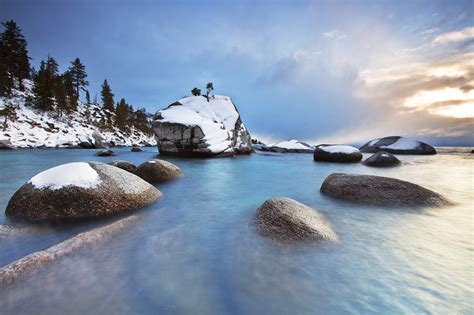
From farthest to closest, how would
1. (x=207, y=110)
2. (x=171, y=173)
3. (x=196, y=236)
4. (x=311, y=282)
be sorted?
(x=207, y=110) < (x=171, y=173) < (x=196, y=236) < (x=311, y=282)

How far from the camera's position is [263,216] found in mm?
4125

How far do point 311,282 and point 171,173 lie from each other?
7121 mm

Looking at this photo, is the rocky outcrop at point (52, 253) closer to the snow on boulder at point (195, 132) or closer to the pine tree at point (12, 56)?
the snow on boulder at point (195, 132)

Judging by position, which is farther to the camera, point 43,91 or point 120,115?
point 120,115

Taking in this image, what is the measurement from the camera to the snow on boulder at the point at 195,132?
17.7 m

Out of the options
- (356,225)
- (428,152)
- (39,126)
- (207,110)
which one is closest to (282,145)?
(207,110)

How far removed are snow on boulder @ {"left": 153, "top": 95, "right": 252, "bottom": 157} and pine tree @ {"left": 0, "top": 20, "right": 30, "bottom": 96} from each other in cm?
4455

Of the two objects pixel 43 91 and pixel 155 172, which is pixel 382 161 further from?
pixel 43 91

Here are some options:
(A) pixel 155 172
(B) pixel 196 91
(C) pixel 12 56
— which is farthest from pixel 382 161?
(C) pixel 12 56

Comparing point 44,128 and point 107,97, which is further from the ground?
point 107,97

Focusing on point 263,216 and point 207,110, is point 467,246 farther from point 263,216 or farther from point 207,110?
point 207,110

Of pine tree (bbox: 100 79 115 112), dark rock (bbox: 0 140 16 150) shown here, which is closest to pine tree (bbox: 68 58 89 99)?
pine tree (bbox: 100 79 115 112)

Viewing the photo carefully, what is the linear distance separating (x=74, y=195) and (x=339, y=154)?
16.8 meters

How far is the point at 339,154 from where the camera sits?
54.4 ft
